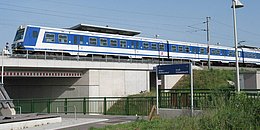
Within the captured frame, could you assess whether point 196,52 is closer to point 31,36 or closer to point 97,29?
point 97,29

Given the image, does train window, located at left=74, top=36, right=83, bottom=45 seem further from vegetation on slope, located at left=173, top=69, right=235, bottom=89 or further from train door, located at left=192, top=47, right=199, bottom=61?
train door, located at left=192, top=47, right=199, bottom=61

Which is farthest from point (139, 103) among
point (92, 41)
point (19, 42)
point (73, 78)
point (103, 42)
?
point (103, 42)

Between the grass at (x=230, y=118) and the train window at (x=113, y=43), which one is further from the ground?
the train window at (x=113, y=43)

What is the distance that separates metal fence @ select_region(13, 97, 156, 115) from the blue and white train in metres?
7.14

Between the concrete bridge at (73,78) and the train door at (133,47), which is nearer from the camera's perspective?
the concrete bridge at (73,78)

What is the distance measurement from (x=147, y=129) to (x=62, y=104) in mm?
18979

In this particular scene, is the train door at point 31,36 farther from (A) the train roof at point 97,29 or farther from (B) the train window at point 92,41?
(A) the train roof at point 97,29

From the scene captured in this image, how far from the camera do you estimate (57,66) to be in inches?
1302

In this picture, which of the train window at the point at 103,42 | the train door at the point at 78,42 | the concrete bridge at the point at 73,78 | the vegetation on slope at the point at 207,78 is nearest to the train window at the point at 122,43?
the train window at the point at 103,42

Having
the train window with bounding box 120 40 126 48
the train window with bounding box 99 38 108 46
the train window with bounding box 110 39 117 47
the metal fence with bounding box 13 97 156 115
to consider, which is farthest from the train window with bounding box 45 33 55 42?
the train window with bounding box 120 40 126 48

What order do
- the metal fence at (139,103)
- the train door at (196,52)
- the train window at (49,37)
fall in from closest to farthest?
the metal fence at (139,103) < the train window at (49,37) < the train door at (196,52)

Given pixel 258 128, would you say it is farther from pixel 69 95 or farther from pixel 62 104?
pixel 69 95

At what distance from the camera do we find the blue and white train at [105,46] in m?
33.3

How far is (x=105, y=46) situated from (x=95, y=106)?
13.6 meters
